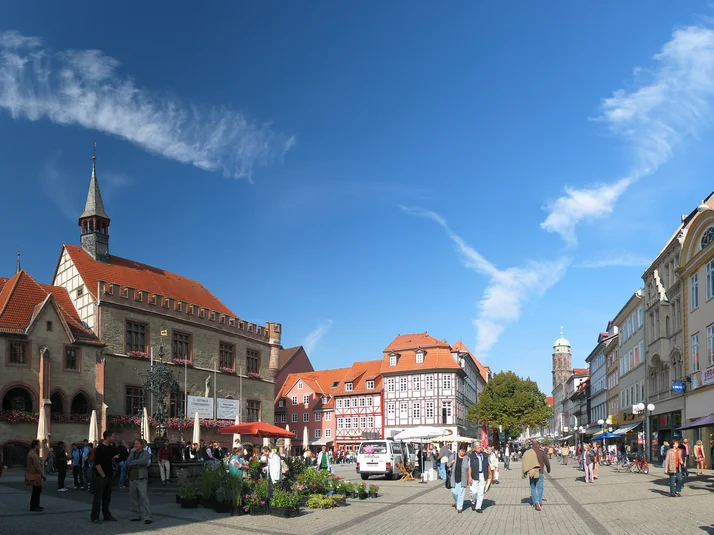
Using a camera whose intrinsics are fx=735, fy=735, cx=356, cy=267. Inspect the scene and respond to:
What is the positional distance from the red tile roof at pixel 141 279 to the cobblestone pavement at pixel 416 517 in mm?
29573

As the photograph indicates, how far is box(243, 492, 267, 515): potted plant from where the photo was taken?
1739cm

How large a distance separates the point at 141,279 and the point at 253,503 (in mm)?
42226

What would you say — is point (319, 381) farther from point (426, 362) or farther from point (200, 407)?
point (200, 407)

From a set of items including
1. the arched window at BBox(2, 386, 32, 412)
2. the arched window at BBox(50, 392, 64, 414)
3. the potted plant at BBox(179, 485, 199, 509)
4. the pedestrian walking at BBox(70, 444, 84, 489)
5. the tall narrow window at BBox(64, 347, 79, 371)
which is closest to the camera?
the potted plant at BBox(179, 485, 199, 509)

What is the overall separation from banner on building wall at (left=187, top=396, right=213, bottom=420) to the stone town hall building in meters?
1.41

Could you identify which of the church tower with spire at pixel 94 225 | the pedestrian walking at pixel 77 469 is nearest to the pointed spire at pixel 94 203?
the church tower with spire at pixel 94 225

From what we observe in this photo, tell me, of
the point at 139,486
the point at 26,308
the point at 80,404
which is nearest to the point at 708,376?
the point at 139,486

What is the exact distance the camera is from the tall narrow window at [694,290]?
36969mm

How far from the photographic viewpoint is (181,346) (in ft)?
177

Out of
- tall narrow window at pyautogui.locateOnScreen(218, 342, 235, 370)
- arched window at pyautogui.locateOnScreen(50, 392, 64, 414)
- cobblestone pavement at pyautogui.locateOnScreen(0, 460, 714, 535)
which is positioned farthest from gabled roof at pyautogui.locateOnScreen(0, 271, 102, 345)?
cobblestone pavement at pyautogui.locateOnScreen(0, 460, 714, 535)

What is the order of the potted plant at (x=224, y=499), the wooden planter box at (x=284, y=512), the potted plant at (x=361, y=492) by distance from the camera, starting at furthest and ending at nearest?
the potted plant at (x=361, y=492) < the potted plant at (x=224, y=499) < the wooden planter box at (x=284, y=512)

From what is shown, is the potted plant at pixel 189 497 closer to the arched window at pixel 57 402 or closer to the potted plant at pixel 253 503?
the potted plant at pixel 253 503

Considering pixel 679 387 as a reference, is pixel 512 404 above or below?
below

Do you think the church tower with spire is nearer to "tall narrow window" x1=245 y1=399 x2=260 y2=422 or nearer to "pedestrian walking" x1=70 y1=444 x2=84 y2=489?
"tall narrow window" x1=245 y1=399 x2=260 y2=422
